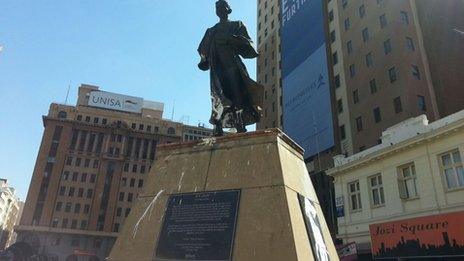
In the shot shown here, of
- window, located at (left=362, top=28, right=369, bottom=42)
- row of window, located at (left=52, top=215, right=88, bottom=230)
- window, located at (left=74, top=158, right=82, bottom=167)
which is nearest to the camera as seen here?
window, located at (left=362, top=28, right=369, bottom=42)

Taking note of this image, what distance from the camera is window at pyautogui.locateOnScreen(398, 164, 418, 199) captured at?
74.4 feet

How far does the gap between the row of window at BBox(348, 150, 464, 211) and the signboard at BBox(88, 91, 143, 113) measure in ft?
227

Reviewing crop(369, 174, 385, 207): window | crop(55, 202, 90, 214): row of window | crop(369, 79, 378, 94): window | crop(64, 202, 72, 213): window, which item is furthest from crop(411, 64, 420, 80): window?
crop(64, 202, 72, 213): window

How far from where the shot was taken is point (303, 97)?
158 ft

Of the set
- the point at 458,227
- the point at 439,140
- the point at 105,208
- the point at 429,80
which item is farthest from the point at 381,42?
the point at 105,208

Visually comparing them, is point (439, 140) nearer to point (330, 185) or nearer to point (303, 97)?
point (330, 185)

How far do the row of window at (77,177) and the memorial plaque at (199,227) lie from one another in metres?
77.1

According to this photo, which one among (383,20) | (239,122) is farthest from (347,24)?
(239,122)

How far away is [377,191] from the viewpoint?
2523cm

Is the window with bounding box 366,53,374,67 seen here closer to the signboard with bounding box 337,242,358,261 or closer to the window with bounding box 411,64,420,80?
the window with bounding box 411,64,420,80

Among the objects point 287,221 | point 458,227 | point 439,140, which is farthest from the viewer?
point 439,140

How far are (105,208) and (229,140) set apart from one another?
75.5 m

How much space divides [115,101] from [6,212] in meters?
64.6

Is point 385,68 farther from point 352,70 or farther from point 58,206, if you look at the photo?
point 58,206
